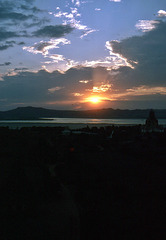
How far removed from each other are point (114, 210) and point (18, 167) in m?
5.24

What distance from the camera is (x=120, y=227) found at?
30.6ft

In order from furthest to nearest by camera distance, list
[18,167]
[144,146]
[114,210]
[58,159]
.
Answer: [144,146] < [58,159] < [18,167] < [114,210]

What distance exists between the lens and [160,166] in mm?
22875

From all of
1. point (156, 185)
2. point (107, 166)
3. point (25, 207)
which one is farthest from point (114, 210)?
point (107, 166)

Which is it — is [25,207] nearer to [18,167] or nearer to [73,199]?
[18,167]

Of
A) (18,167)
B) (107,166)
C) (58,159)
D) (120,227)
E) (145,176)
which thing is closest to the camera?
(120,227)

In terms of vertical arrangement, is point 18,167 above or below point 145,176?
above

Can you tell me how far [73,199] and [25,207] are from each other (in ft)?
9.52

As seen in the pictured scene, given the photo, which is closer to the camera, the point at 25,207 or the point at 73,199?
the point at 25,207

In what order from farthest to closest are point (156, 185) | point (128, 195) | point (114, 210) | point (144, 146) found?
point (144, 146)
point (156, 185)
point (128, 195)
point (114, 210)

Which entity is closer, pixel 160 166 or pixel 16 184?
pixel 16 184

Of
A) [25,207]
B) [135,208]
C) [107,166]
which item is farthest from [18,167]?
[107,166]

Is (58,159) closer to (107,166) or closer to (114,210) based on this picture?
(107,166)

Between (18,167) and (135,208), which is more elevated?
(18,167)
